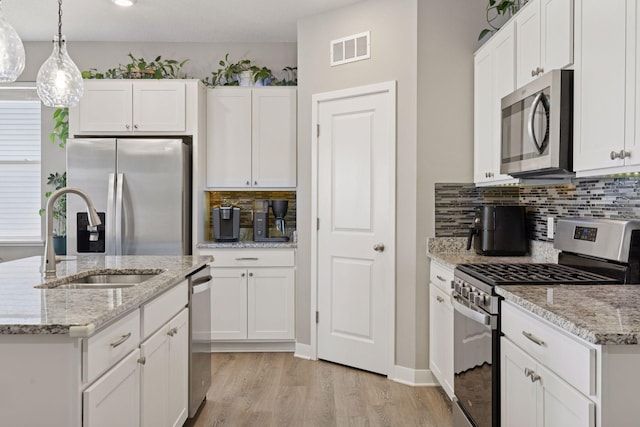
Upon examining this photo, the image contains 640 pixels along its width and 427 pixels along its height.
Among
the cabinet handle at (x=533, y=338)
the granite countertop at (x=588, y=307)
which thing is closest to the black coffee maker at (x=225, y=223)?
the granite countertop at (x=588, y=307)

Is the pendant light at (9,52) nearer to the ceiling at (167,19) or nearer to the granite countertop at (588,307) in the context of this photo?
the ceiling at (167,19)

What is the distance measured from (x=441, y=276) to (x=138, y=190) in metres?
2.60

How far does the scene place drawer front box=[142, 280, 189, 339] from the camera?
2.19 m

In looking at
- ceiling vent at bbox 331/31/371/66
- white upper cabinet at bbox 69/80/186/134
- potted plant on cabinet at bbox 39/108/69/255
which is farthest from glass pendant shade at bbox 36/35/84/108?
potted plant on cabinet at bbox 39/108/69/255

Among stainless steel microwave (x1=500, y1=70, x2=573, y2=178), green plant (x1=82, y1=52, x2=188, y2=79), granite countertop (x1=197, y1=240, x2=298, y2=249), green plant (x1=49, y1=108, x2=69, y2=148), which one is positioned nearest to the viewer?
stainless steel microwave (x1=500, y1=70, x2=573, y2=178)

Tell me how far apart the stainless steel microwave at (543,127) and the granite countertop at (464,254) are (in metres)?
0.57

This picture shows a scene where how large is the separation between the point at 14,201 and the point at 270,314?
115 inches

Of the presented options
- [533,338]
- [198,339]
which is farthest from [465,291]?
[198,339]

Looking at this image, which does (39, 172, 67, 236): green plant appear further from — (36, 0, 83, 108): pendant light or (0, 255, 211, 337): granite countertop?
(36, 0, 83, 108): pendant light

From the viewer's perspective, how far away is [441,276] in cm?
340

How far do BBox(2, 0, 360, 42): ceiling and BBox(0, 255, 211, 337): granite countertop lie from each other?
225 cm

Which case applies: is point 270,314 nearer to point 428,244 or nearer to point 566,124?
point 428,244

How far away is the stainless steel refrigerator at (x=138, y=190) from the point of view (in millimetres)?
4484

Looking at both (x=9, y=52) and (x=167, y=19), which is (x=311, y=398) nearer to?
(x=9, y=52)
